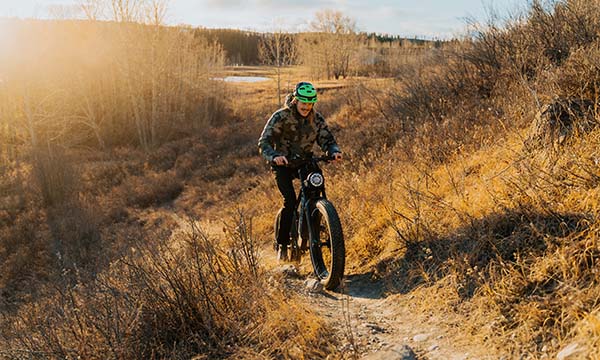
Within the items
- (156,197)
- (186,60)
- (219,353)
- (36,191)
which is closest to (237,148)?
(156,197)

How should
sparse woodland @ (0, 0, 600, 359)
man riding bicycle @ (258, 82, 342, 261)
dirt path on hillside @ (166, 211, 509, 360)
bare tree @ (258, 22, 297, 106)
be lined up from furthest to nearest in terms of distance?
bare tree @ (258, 22, 297, 106) < man riding bicycle @ (258, 82, 342, 261) < sparse woodland @ (0, 0, 600, 359) < dirt path on hillside @ (166, 211, 509, 360)

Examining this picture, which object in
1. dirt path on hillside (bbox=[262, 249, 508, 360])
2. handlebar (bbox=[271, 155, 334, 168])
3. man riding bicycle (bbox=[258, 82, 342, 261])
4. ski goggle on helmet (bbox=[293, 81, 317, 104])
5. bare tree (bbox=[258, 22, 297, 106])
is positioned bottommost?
dirt path on hillside (bbox=[262, 249, 508, 360])

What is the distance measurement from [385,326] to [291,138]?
248 centimetres

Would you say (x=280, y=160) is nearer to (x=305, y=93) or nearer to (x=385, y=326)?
(x=305, y=93)

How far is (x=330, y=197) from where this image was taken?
838cm

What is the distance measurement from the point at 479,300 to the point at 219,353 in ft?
7.21

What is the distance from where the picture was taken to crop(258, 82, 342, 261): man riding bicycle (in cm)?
523

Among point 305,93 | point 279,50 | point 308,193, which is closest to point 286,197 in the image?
point 308,193

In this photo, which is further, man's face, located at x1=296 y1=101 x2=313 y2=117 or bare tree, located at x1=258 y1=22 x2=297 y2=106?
bare tree, located at x1=258 y1=22 x2=297 y2=106

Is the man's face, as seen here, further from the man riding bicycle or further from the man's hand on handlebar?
the man's hand on handlebar

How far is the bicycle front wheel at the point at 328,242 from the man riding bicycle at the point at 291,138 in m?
0.58

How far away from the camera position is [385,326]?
13.4 feet

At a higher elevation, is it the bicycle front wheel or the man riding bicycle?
the man riding bicycle

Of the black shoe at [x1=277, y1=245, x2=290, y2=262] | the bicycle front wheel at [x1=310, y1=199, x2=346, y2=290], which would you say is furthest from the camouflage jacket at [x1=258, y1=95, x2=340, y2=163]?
the black shoe at [x1=277, y1=245, x2=290, y2=262]
